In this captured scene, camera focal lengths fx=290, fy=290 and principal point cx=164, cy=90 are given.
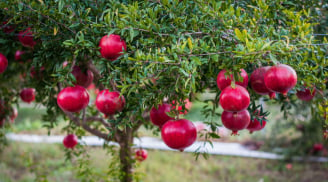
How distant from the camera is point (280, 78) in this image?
1.09 metres

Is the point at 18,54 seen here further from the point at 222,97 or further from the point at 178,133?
the point at 222,97

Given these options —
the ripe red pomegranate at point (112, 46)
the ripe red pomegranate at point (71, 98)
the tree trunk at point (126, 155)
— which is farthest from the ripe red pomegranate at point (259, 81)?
the tree trunk at point (126, 155)

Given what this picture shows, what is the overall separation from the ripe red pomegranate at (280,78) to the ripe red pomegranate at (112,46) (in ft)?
2.04

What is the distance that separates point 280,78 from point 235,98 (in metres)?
0.18

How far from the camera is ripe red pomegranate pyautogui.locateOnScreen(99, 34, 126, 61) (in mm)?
1257

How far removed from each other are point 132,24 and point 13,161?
214 inches

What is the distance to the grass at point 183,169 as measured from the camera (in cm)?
480

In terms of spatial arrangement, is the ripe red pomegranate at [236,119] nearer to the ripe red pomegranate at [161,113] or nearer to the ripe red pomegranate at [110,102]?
the ripe red pomegranate at [161,113]

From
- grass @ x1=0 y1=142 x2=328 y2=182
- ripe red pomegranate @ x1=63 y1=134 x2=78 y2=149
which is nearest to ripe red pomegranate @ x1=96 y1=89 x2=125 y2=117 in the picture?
ripe red pomegranate @ x1=63 y1=134 x2=78 y2=149

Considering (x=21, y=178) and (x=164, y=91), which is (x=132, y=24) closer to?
(x=164, y=91)

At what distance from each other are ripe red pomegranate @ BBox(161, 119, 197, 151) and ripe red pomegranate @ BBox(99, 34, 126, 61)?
400mm

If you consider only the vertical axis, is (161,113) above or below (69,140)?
above

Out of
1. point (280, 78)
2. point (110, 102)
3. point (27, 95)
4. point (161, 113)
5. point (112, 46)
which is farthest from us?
point (27, 95)

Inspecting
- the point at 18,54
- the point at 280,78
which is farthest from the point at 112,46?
the point at 18,54
